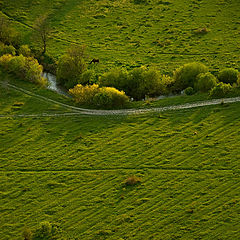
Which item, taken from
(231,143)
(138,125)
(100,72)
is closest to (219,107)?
(231,143)

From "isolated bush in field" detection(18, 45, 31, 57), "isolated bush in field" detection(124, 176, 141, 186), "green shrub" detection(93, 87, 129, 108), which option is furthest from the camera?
"isolated bush in field" detection(18, 45, 31, 57)

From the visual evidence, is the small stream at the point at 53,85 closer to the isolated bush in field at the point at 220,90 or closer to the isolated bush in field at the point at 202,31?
the isolated bush in field at the point at 220,90

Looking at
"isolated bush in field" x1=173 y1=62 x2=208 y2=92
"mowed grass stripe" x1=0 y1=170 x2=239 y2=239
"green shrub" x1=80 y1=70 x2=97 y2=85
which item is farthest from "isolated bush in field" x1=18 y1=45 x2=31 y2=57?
"mowed grass stripe" x1=0 y1=170 x2=239 y2=239

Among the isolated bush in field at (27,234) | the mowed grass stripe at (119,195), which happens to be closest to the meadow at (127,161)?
the mowed grass stripe at (119,195)

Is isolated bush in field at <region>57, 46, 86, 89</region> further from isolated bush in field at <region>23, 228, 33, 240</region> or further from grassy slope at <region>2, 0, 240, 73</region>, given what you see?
isolated bush in field at <region>23, 228, 33, 240</region>

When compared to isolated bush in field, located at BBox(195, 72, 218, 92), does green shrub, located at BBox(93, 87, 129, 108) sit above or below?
below

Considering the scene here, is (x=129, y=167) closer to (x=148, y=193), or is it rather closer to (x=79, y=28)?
(x=148, y=193)
